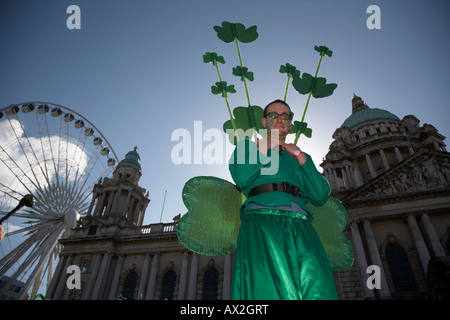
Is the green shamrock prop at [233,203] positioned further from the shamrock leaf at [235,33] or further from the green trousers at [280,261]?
the green trousers at [280,261]

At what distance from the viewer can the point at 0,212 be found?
2477 centimetres

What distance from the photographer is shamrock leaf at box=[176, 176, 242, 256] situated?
11.7 feet

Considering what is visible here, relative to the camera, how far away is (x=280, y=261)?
2.55m

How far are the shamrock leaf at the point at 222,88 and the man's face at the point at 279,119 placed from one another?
854mm

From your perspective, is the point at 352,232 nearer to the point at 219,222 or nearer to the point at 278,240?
the point at 219,222

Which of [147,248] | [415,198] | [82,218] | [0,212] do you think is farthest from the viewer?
[82,218]

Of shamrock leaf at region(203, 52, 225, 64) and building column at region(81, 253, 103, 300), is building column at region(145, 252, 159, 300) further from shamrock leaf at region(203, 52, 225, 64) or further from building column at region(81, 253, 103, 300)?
shamrock leaf at region(203, 52, 225, 64)

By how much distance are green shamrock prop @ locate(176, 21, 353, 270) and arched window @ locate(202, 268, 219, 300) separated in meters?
23.1

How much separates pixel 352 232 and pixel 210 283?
12.8 meters

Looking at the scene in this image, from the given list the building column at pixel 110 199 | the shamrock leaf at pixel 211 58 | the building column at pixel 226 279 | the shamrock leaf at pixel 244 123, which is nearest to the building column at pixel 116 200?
the building column at pixel 110 199

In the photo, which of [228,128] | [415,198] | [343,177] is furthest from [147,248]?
[228,128]

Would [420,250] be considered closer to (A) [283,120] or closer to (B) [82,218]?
(A) [283,120]

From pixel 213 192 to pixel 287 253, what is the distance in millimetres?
1473

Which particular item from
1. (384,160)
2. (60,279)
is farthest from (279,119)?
(384,160)
